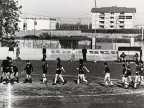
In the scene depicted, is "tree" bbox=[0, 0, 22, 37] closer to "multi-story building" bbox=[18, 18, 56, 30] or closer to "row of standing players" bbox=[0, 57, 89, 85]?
"row of standing players" bbox=[0, 57, 89, 85]

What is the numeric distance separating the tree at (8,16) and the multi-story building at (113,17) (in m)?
81.2

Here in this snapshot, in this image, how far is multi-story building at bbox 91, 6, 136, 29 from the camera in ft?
427

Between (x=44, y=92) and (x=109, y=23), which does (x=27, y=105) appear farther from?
(x=109, y=23)

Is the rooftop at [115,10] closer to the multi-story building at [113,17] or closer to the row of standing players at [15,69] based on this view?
the multi-story building at [113,17]

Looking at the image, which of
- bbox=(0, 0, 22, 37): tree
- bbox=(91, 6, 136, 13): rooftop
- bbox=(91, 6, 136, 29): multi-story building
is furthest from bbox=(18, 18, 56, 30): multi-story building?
bbox=(0, 0, 22, 37): tree

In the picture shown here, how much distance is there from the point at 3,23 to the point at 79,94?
3281cm

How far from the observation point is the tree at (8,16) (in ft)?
161

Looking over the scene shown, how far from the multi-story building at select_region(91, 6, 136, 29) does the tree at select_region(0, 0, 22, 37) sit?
81.2m

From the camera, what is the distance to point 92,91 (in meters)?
20.8

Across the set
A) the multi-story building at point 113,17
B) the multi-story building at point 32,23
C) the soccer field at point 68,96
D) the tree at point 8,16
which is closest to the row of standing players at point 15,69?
the soccer field at point 68,96

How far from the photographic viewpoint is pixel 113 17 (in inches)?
5295

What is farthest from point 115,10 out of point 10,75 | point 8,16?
point 10,75

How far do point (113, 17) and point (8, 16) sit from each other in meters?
89.9

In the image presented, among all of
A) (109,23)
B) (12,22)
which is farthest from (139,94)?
(109,23)
